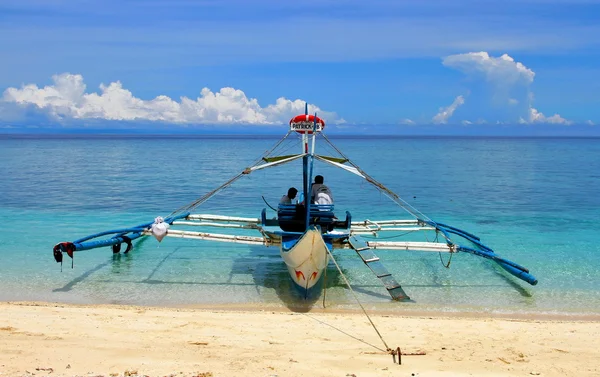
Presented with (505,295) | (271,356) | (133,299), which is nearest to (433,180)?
(505,295)

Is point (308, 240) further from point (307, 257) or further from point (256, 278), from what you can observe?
point (256, 278)

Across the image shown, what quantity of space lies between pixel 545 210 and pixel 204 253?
13827 millimetres

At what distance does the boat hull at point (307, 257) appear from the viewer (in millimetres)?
8828

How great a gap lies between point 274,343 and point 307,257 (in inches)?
87.8

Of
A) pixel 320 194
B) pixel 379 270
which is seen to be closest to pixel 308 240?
pixel 379 270

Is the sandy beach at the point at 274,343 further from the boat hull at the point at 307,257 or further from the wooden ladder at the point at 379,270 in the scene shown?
the wooden ladder at the point at 379,270

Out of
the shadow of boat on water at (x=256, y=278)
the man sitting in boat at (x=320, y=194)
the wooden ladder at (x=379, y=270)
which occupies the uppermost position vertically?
the man sitting in boat at (x=320, y=194)

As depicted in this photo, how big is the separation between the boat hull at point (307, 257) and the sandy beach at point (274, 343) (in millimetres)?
653

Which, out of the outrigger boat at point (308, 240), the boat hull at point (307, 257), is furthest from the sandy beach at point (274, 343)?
the outrigger boat at point (308, 240)

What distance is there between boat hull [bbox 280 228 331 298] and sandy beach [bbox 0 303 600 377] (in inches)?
25.7

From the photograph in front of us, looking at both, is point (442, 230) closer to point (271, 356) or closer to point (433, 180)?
point (271, 356)

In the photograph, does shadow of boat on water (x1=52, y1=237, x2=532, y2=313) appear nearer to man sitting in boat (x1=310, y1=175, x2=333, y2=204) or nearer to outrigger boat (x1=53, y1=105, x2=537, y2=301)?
outrigger boat (x1=53, y1=105, x2=537, y2=301)

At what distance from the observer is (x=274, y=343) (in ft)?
23.0

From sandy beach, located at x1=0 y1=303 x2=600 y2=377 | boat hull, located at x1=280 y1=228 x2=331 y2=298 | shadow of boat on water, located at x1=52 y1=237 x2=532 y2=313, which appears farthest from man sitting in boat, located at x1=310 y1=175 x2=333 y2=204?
sandy beach, located at x1=0 y1=303 x2=600 y2=377
